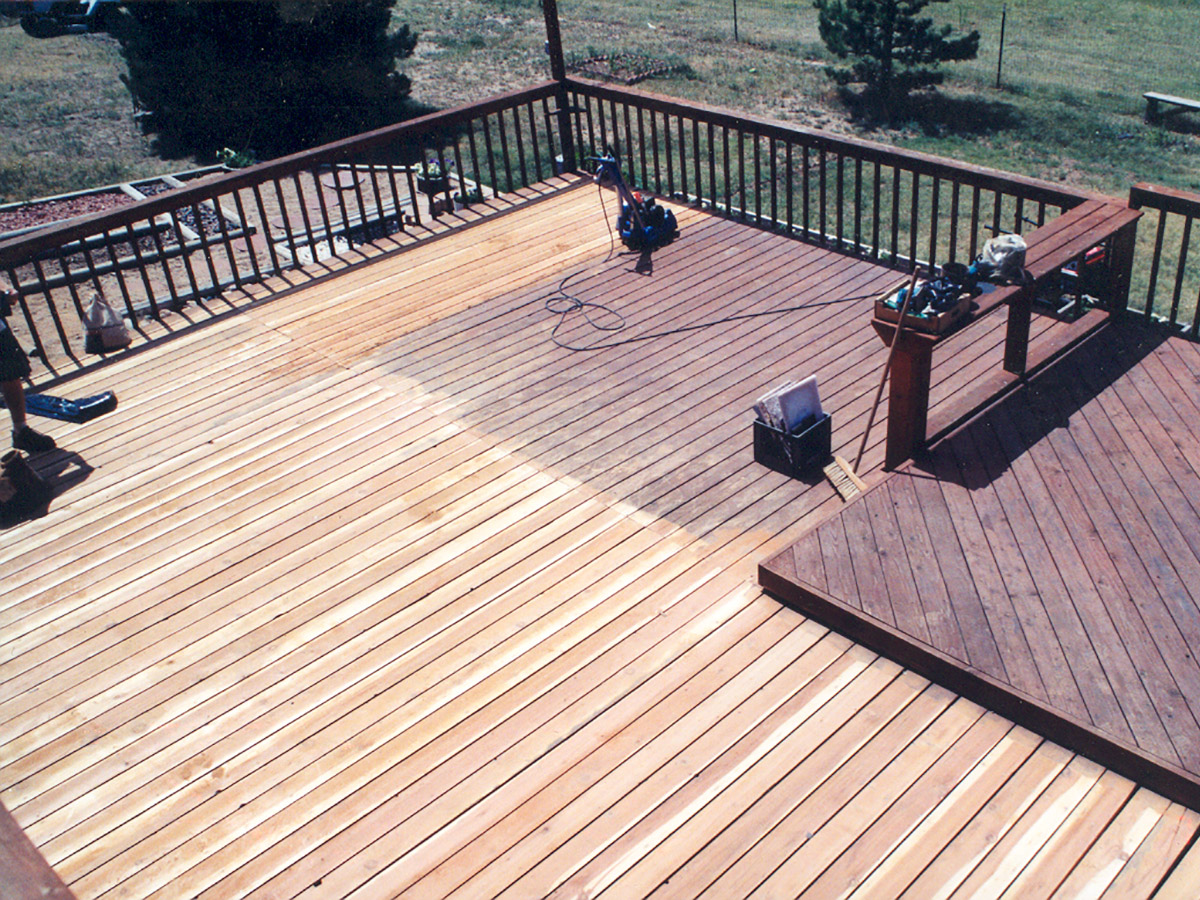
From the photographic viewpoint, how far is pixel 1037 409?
4352 mm

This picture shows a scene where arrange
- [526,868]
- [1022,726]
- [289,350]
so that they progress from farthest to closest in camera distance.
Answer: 1. [289,350]
2. [1022,726]
3. [526,868]

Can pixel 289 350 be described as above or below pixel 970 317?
below

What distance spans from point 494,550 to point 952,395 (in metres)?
2.20

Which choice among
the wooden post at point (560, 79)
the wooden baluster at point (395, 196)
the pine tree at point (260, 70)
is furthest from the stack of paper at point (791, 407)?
the pine tree at point (260, 70)

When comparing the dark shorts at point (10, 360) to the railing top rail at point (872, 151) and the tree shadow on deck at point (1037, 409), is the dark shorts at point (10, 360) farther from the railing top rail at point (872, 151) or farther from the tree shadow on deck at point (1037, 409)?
the railing top rail at point (872, 151)

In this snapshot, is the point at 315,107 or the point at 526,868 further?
the point at 315,107

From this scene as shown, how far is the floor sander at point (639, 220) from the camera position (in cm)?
630

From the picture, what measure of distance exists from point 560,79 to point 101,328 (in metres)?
3.67

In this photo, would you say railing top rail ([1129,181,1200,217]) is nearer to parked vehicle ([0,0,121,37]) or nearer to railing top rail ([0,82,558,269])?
railing top rail ([0,82,558,269])

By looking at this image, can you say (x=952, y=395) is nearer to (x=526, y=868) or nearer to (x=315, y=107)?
(x=526, y=868)

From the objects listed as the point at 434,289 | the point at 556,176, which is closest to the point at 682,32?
the point at 556,176

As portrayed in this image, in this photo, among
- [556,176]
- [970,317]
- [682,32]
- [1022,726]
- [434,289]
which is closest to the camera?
[1022,726]

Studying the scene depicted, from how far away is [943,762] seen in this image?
2.91 m

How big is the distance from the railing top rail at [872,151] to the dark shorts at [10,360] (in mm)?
4089
